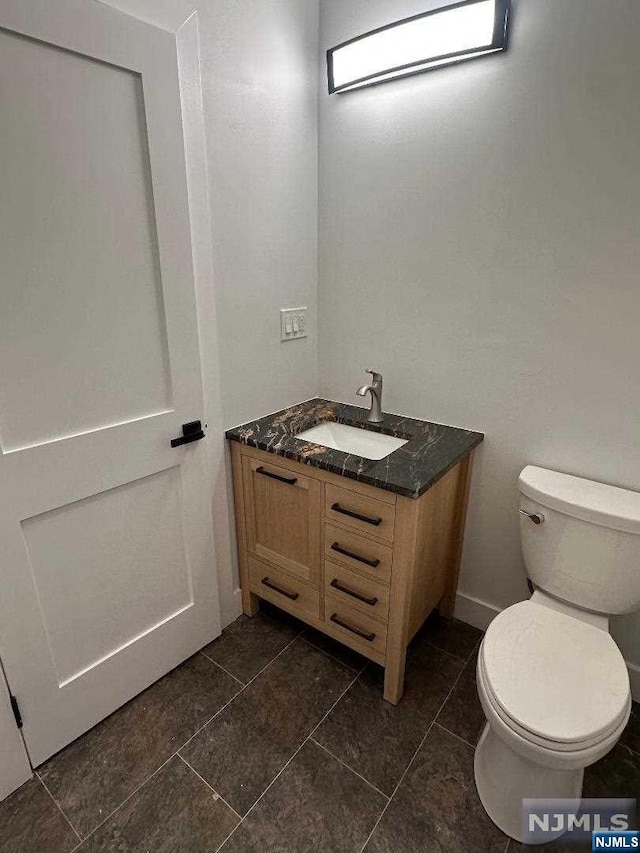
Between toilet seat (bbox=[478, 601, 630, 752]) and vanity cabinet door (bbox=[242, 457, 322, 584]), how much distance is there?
2.16ft

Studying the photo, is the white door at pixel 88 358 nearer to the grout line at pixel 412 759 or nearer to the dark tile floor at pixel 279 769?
the dark tile floor at pixel 279 769

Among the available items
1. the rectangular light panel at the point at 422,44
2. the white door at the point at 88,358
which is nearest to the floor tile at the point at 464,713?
the white door at the point at 88,358

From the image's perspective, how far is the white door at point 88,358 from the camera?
3.40ft

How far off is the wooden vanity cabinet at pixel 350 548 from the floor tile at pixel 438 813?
0.76 ft

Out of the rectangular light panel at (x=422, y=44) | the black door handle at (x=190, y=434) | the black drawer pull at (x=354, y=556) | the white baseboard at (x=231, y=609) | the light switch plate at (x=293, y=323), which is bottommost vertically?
the white baseboard at (x=231, y=609)

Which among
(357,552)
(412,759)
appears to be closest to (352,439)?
A: (357,552)

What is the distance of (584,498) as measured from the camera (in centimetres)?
137

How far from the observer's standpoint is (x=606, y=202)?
1.29m

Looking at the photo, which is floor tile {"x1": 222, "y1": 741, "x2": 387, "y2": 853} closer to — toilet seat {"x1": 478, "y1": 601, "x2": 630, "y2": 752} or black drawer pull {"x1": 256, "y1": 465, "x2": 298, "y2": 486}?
toilet seat {"x1": 478, "y1": 601, "x2": 630, "y2": 752}

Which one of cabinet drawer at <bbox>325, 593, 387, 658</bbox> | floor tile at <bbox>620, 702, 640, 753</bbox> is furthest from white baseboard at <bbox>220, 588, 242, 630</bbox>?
floor tile at <bbox>620, 702, 640, 753</bbox>

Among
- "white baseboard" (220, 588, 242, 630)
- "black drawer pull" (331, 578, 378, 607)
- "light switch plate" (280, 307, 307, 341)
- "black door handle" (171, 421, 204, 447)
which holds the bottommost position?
"white baseboard" (220, 588, 242, 630)

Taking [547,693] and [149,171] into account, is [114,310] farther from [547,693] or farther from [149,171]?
[547,693]

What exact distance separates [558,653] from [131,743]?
4.42ft

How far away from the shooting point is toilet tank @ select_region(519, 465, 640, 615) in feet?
4.25
